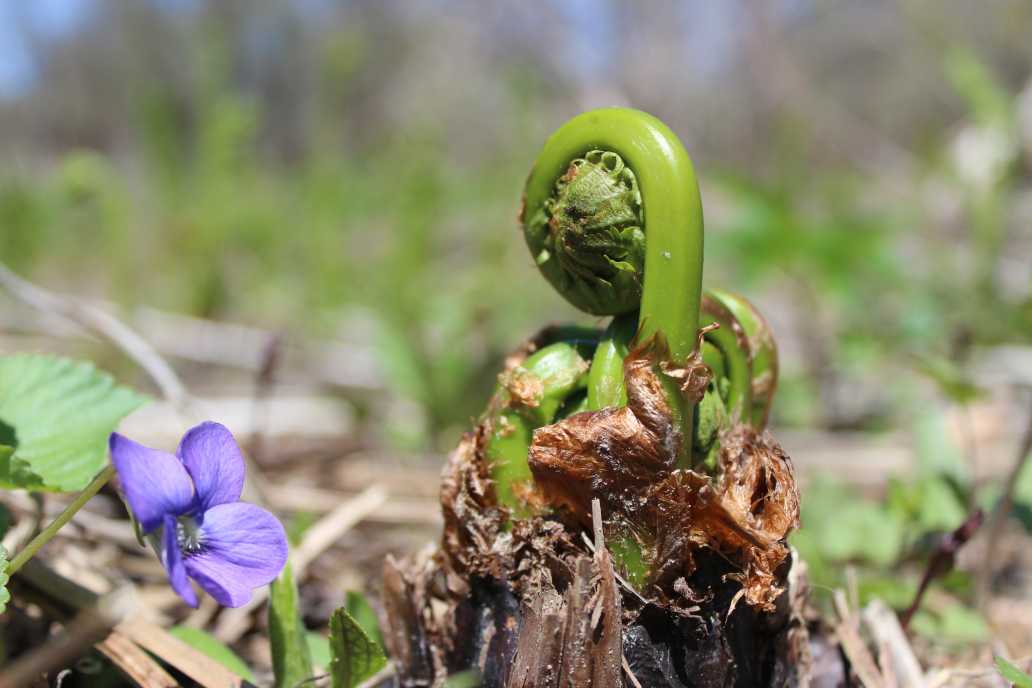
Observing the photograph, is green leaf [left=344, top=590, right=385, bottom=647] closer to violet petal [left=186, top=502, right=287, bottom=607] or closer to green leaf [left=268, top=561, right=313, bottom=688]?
green leaf [left=268, top=561, right=313, bottom=688]

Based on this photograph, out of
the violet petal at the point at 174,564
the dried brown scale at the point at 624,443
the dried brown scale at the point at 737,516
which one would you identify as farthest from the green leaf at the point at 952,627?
the violet petal at the point at 174,564

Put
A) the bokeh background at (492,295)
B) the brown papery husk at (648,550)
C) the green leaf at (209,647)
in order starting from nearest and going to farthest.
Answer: the brown papery husk at (648,550) → the green leaf at (209,647) → the bokeh background at (492,295)

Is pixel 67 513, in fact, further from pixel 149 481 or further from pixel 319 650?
pixel 319 650

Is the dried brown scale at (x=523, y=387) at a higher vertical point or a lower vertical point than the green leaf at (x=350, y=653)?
higher

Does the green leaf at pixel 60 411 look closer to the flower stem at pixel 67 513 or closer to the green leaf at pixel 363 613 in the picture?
the flower stem at pixel 67 513

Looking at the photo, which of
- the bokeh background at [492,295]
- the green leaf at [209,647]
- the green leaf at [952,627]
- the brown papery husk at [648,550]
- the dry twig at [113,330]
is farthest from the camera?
the bokeh background at [492,295]

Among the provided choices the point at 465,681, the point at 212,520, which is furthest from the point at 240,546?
the point at 465,681
